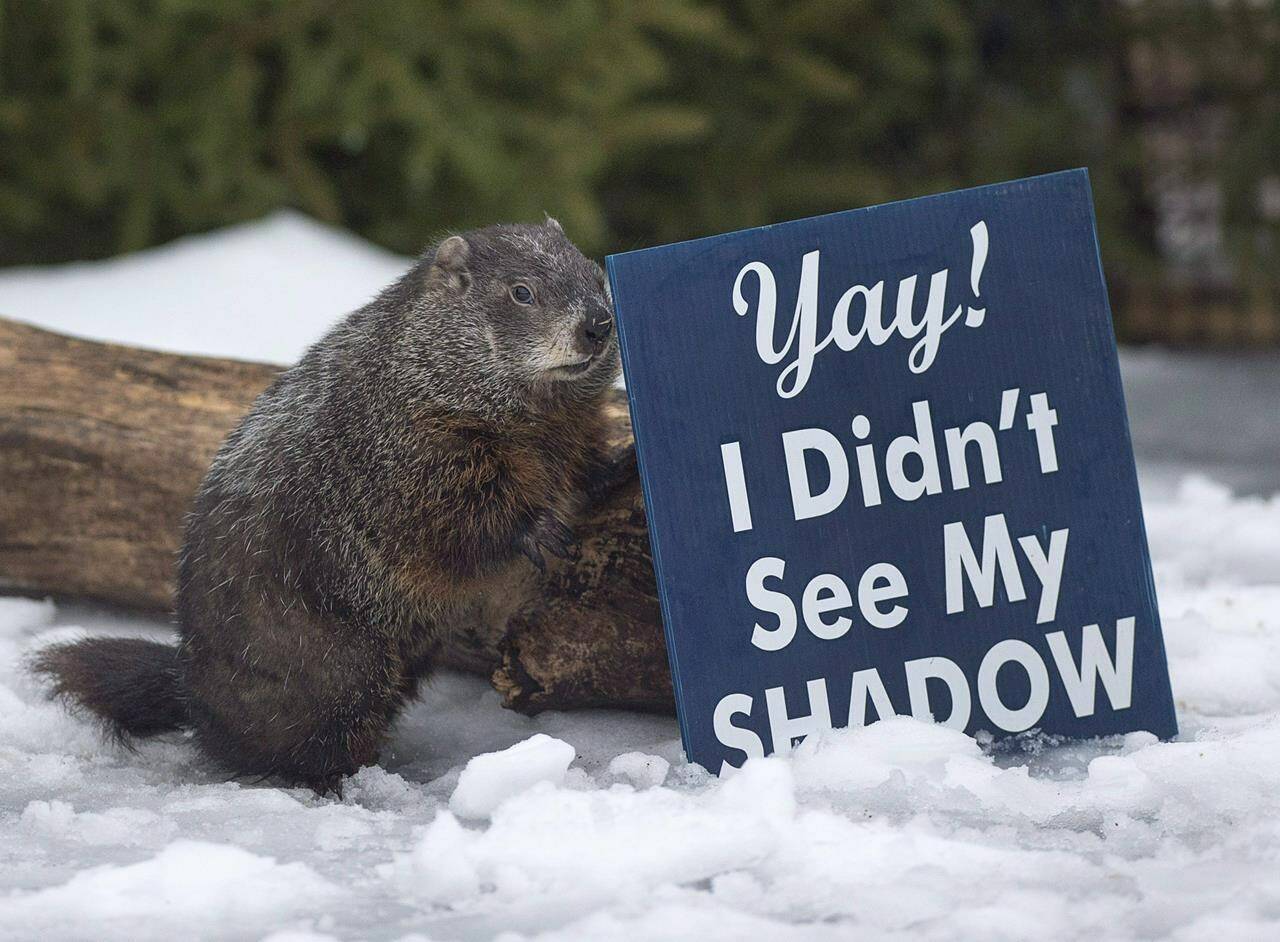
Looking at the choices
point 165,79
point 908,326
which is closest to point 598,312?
point 908,326

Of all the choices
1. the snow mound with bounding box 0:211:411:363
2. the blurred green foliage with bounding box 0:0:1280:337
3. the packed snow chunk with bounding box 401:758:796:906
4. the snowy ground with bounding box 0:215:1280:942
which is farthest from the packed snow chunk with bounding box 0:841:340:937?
the blurred green foliage with bounding box 0:0:1280:337

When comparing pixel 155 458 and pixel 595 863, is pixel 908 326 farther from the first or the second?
pixel 155 458

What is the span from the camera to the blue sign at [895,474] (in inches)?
102

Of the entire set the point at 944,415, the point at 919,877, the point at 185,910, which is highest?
the point at 944,415

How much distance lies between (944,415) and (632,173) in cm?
541

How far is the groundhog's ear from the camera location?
9.23ft

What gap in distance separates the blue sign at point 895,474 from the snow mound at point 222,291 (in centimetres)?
283

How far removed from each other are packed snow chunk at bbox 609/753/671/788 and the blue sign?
89 millimetres

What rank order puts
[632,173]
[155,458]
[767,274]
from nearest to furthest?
[767,274]
[155,458]
[632,173]

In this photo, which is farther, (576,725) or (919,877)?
(576,725)

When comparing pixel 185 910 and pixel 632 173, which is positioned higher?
pixel 632 173

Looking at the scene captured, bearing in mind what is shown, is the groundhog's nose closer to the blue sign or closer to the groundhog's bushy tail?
the blue sign

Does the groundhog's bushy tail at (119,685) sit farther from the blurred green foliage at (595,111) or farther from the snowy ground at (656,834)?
the blurred green foliage at (595,111)

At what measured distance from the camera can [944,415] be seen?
2656 millimetres
